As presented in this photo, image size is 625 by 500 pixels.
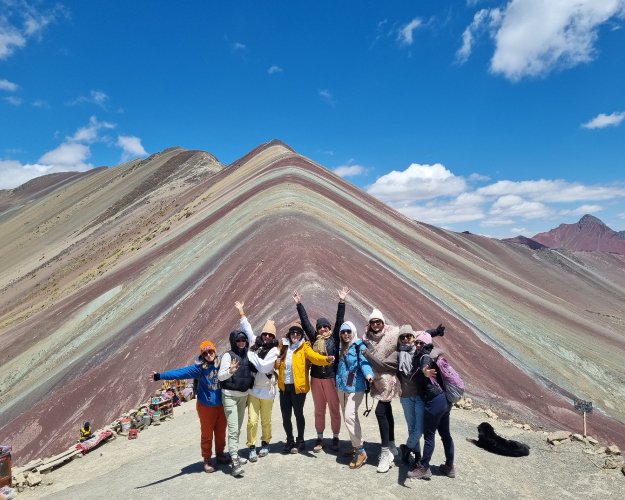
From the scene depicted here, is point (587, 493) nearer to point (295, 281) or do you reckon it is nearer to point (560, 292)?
point (295, 281)

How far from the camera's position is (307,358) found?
21.5ft

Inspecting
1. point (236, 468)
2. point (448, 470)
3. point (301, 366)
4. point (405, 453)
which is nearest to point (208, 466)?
point (236, 468)

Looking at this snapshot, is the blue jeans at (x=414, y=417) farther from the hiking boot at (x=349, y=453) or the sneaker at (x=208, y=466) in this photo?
the sneaker at (x=208, y=466)

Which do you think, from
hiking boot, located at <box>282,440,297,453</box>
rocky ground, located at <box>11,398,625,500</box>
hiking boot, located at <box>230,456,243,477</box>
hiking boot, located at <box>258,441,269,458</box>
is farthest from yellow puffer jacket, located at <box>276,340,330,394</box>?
hiking boot, located at <box>230,456,243,477</box>

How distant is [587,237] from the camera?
612 ft

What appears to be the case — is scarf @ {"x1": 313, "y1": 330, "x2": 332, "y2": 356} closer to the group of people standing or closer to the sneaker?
the group of people standing

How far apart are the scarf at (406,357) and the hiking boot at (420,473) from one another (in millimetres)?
1274

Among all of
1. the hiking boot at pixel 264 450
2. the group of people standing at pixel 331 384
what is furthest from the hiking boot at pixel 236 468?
the hiking boot at pixel 264 450

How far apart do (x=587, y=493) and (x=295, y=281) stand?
9783mm

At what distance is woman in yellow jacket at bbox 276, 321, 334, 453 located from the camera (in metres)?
6.50

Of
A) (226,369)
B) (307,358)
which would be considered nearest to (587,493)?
(307,358)

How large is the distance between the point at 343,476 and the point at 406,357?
1744 millimetres

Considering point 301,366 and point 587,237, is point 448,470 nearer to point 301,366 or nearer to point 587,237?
point 301,366

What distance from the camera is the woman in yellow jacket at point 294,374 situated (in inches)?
256
